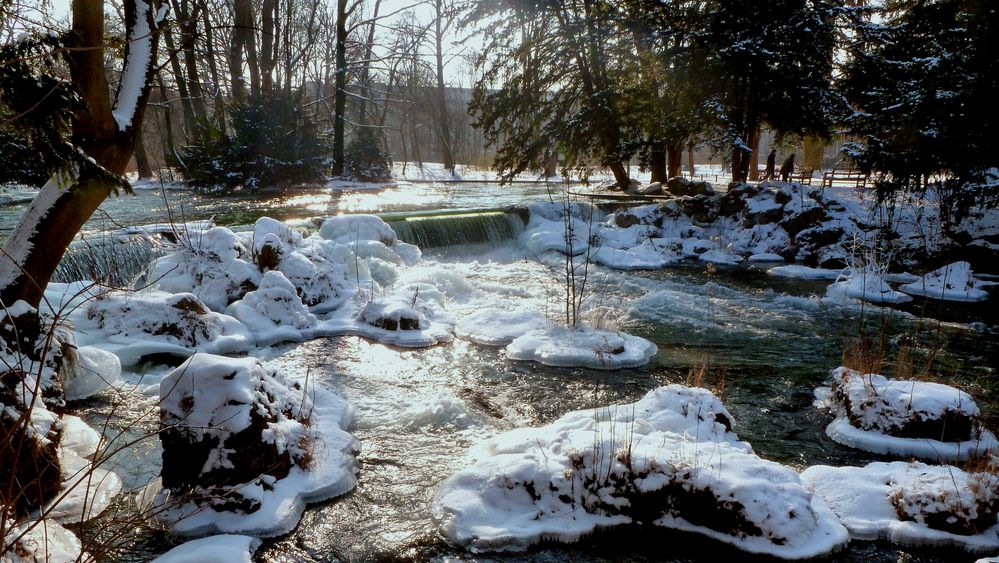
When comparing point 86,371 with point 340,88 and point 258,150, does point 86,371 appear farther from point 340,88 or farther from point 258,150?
point 340,88

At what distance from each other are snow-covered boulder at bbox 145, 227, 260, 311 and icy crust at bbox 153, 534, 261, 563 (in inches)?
215

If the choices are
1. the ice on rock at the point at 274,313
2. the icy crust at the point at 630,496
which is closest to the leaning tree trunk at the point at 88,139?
the ice on rock at the point at 274,313

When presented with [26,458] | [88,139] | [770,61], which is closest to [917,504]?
[26,458]

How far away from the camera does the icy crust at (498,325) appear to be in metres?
7.91

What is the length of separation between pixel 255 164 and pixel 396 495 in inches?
752

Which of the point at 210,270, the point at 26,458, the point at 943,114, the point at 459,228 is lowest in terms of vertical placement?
the point at 26,458

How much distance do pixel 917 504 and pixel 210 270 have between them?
8.32 metres

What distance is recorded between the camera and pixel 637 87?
18.8 meters

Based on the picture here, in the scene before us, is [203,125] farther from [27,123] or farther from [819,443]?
[819,443]

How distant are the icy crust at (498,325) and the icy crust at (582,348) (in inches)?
9.3

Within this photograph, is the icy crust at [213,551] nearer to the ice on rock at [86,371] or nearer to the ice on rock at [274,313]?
the ice on rock at [86,371]

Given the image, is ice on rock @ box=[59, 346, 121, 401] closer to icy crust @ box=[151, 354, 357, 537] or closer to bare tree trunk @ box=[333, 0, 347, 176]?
icy crust @ box=[151, 354, 357, 537]

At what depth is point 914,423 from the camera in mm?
5055

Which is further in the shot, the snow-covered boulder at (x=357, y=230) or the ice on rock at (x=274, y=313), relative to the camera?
the snow-covered boulder at (x=357, y=230)
